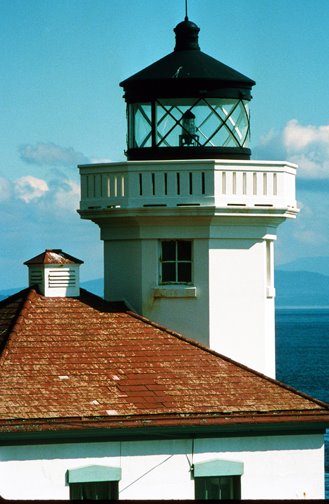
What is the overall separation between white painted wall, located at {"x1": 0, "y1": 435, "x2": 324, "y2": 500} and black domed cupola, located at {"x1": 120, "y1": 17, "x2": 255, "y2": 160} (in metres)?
4.47

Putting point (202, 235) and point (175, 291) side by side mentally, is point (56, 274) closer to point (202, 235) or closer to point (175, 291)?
point (175, 291)

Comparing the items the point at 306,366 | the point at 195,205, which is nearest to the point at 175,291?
the point at 195,205

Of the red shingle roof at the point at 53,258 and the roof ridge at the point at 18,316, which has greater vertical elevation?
the red shingle roof at the point at 53,258

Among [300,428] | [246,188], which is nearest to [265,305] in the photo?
[246,188]

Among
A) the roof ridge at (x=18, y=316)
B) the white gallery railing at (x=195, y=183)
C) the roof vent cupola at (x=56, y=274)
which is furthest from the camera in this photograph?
the white gallery railing at (x=195, y=183)

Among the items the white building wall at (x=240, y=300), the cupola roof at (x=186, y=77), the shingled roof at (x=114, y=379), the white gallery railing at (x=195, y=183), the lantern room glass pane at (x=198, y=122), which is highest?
the cupola roof at (x=186, y=77)

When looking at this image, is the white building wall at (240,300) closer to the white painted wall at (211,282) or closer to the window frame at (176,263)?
the white painted wall at (211,282)

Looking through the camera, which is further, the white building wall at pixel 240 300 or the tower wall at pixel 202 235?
the white building wall at pixel 240 300

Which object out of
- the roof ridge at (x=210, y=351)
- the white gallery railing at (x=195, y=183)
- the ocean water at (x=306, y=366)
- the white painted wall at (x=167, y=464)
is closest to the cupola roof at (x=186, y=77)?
the white gallery railing at (x=195, y=183)

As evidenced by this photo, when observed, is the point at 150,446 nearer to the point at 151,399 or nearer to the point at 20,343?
the point at 151,399

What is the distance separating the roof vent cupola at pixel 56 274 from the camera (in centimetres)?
2067

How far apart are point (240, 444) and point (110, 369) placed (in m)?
1.85

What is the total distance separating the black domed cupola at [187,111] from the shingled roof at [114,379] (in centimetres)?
246

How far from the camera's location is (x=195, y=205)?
20.9 meters
